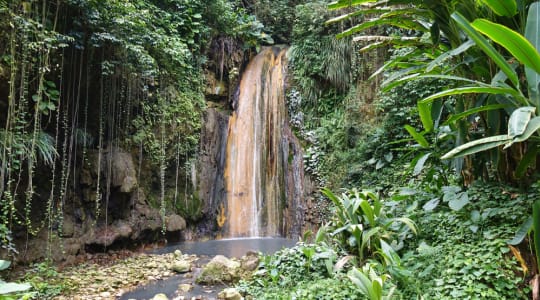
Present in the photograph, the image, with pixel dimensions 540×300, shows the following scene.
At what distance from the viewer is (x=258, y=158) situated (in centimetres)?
857

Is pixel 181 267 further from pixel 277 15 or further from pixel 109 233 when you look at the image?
pixel 277 15

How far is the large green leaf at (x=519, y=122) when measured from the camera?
5.69 feet

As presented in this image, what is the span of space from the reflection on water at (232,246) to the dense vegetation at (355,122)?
1050 mm

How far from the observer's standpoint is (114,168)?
608 cm

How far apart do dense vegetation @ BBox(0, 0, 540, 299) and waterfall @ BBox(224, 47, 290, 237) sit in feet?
1.97

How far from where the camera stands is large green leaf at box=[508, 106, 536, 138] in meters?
1.73

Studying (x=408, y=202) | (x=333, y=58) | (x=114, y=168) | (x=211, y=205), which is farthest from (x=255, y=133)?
(x=408, y=202)

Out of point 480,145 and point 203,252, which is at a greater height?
point 480,145

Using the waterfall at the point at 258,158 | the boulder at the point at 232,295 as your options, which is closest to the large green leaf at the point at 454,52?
the boulder at the point at 232,295

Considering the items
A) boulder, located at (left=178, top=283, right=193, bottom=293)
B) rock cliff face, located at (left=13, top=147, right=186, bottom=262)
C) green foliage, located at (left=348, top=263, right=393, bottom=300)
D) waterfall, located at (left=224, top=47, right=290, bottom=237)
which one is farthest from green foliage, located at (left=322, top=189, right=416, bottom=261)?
waterfall, located at (left=224, top=47, right=290, bottom=237)

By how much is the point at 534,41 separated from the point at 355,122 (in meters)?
4.62

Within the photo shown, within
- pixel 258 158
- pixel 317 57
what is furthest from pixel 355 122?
pixel 258 158

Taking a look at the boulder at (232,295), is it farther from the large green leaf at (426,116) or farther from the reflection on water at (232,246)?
the large green leaf at (426,116)

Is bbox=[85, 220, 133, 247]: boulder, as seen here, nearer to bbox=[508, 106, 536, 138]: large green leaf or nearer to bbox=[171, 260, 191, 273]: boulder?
bbox=[171, 260, 191, 273]: boulder
